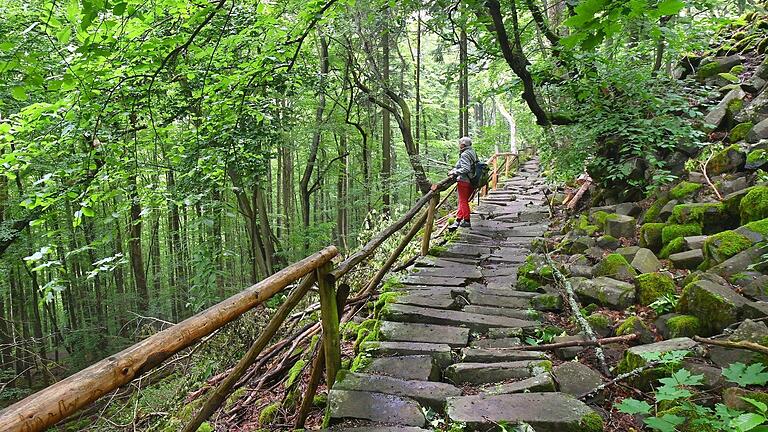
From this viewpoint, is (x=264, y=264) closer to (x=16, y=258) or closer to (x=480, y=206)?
(x=480, y=206)

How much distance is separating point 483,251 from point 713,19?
14.2ft

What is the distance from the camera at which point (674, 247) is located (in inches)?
195

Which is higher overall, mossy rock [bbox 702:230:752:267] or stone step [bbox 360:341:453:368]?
mossy rock [bbox 702:230:752:267]

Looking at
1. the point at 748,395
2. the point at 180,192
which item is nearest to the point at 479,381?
the point at 748,395

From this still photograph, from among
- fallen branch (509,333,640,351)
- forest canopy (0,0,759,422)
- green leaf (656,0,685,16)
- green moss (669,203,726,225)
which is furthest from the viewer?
green moss (669,203,726,225)

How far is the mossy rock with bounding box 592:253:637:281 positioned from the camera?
459 cm

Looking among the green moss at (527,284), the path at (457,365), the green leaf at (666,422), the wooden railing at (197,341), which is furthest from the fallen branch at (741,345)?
the wooden railing at (197,341)

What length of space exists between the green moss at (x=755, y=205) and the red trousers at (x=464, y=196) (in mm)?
3897

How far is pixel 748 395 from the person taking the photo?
94.5 inches


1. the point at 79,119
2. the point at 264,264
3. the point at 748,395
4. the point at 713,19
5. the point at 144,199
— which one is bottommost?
the point at 264,264

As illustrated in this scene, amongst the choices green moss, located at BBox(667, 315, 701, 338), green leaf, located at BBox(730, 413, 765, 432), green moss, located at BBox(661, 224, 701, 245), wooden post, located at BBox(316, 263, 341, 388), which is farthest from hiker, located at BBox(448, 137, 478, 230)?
green leaf, located at BBox(730, 413, 765, 432)

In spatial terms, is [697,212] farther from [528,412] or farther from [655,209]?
[528,412]

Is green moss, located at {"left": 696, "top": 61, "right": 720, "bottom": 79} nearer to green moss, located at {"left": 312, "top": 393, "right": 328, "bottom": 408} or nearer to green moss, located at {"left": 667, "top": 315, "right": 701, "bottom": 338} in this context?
green moss, located at {"left": 667, "top": 315, "right": 701, "bottom": 338}

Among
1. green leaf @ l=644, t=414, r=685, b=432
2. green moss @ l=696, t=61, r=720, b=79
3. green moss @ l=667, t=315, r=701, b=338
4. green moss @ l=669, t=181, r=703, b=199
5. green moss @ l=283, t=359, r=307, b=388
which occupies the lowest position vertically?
green moss @ l=283, t=359, r=307, b=388
